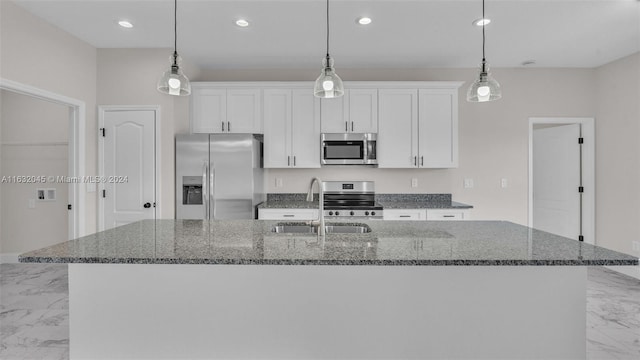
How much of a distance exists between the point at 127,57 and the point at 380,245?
3657 millimetres

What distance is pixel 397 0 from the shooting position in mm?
2734

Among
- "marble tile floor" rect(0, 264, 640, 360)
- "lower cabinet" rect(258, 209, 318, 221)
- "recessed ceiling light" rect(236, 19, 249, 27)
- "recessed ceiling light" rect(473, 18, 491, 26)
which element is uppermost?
"recessed ceiling light" rect(236, 19, 249, 27)

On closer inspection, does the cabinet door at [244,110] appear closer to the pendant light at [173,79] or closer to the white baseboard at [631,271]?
the pendant light at [173,79]

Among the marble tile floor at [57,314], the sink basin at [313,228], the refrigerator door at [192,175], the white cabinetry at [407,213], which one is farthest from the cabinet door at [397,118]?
the marble tile floor at [57,314]

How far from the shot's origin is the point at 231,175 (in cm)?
369

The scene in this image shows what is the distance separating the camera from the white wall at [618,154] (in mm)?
3838

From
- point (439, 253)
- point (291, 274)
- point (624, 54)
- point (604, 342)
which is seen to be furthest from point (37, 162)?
point (624, 54)

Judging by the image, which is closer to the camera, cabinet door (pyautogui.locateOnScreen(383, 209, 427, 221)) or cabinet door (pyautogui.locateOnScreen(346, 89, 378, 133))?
cabinet door (pyautogui.locateOnScreen(383, 209, 427, 221))

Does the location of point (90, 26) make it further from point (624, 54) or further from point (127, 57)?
point (624, 54)

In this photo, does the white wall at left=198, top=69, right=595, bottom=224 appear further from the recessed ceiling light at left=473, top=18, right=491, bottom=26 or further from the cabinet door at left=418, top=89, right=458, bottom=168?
the recessed ceiling light at left=473, top=18, right=491, bottom=26

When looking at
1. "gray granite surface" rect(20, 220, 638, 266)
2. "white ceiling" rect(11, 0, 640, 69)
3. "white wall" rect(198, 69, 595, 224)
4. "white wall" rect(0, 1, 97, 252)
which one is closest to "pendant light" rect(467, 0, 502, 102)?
"gray granite surface" rect(20, 220, 638, 266)

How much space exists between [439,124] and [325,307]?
3.08 meters

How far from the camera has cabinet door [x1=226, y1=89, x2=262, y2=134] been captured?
13.2ft

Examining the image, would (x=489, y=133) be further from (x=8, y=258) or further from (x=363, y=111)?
(x=8, y=258)
